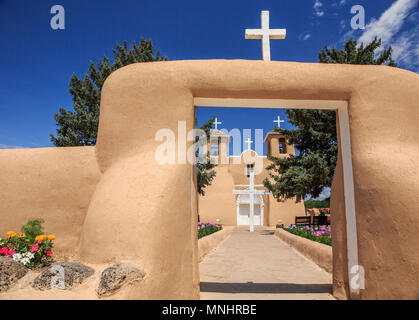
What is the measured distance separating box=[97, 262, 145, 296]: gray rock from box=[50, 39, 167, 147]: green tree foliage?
34.7 feet

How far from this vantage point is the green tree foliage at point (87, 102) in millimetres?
12648

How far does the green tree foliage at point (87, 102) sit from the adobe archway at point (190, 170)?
9.34m

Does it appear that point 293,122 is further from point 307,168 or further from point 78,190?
point 78,190

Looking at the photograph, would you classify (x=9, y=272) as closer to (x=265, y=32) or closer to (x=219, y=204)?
(x=265, y=32)

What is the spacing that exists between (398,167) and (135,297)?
3.47 m

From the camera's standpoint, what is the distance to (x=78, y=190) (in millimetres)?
4023

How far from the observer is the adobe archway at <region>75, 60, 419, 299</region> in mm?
3383

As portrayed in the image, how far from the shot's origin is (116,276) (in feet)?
9.57

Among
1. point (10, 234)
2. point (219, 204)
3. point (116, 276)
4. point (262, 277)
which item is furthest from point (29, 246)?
point (219, 204)

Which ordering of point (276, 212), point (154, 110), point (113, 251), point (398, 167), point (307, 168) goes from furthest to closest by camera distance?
point (276, 212)
point (307, 168)
point (154, 110)
point (398, 167)
point (113, 251)

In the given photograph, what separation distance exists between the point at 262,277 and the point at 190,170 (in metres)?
3.57

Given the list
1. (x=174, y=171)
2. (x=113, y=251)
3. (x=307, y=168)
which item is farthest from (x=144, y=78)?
(x=307, y=168)

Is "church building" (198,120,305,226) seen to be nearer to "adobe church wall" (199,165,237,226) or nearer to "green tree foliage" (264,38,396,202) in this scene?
"adobe church wall" (199,165,237,226)

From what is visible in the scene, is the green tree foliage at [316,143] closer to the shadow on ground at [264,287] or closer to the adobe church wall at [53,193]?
the shadow on ground at [264,287]
